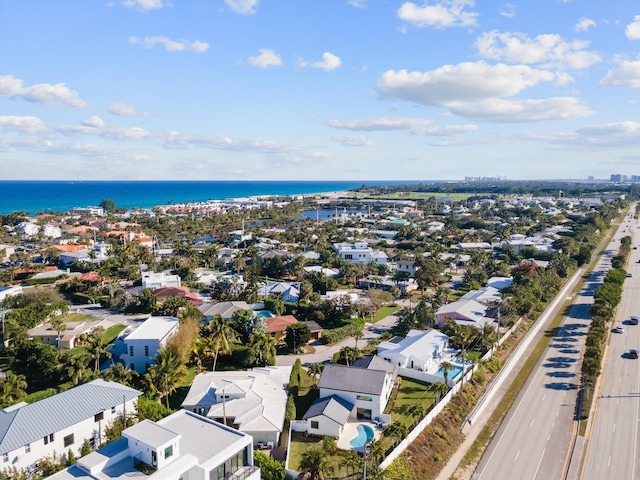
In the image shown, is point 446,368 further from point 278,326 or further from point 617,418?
point 278,326

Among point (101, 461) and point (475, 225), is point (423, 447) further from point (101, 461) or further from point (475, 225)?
point (475, 225)

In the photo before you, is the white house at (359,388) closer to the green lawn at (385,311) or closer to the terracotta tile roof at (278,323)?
the terracotta tile roof at (278,323)

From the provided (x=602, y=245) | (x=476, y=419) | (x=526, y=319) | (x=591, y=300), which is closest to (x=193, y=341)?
(x=476, y=419)

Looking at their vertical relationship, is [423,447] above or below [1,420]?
below

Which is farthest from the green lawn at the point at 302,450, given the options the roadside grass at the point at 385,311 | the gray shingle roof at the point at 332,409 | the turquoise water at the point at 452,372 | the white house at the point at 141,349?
the roadside grass at the point at 385,311

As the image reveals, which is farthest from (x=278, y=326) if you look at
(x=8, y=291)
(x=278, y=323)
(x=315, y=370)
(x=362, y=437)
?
(x=8, y=291)

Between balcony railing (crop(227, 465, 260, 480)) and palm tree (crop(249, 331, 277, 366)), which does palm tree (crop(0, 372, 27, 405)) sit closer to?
palm tree (crop(249, 331, 277, 366))

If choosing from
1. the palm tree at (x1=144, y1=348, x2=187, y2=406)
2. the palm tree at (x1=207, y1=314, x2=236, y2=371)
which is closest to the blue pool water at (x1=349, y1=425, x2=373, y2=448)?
the palm tree at (x1=144, y1=348, x2=187, y2=406)

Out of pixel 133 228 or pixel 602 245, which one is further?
pixel 133 228
